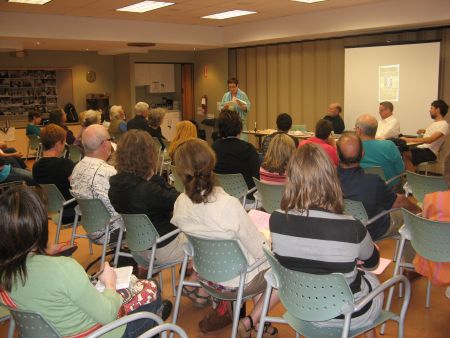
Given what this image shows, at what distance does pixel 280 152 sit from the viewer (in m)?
3.68

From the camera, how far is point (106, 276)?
74.6 inches

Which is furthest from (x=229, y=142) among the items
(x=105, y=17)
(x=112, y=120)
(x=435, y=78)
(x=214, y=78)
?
(x=214, y=78)

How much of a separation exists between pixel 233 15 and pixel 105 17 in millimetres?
2399

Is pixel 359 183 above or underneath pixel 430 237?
above

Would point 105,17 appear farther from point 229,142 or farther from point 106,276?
point 106,276

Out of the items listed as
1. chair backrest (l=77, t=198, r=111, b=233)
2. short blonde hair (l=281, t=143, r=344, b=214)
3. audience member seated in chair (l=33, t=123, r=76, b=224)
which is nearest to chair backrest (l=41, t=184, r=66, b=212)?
audience member seated in chair (l=33, t=123, r=76, b=224)

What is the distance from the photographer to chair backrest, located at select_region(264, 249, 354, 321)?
1.81 metres

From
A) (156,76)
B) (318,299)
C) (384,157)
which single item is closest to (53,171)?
(318,299)

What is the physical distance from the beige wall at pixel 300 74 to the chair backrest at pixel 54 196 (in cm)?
602

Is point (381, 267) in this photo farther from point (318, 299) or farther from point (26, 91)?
point (26, 91)

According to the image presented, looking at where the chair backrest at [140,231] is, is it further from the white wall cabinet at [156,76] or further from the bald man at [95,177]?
the white wall cabinet at [156,76]

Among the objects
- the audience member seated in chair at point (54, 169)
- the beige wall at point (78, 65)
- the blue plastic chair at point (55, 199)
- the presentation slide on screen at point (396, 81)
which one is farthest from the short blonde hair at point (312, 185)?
the beige wall at point (78, 65)

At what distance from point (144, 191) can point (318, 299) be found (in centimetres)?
146

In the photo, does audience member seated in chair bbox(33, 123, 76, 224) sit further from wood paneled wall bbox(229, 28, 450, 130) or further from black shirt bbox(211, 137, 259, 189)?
wood paneled wall bbox(229, 28, 450, 130)
